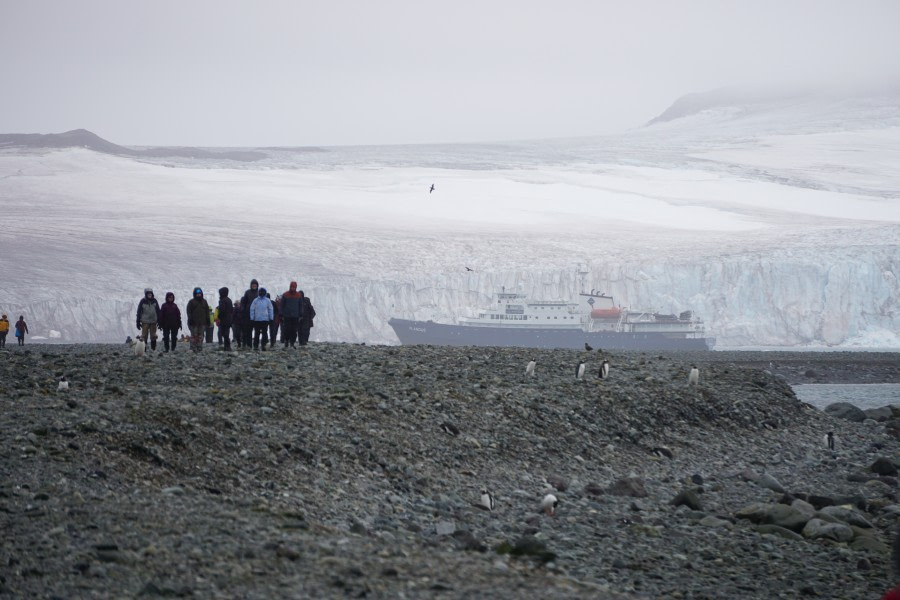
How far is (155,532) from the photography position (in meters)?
4.68

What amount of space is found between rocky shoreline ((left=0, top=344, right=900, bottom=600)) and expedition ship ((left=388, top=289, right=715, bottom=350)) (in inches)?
971

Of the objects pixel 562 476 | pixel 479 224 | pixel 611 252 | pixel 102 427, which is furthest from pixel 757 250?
pixel 102 427

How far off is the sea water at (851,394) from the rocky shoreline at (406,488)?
637 cm

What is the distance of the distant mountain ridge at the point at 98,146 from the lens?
Answer: 213 feet

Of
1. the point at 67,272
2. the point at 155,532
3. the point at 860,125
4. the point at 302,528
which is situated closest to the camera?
the point at 155,532

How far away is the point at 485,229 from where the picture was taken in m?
45.8

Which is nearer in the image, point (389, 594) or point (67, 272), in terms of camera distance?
point (389, 594)

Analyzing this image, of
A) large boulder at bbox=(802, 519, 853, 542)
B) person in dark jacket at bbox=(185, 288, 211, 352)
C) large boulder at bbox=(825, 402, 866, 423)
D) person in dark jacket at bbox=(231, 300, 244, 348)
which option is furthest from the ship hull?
large boulder at bbox=(802, 519, 853, 542)

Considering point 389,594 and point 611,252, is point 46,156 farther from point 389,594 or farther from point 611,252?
point 389,594

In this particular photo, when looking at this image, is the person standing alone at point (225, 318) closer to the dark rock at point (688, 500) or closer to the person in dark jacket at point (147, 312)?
the person in dark jacket at point (147, 312)

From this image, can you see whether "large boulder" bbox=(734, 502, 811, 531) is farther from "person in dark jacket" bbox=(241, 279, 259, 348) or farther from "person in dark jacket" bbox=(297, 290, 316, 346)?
"person in dark jacket" bbox=(297, 290, 316, 346)

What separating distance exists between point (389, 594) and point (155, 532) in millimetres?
1208

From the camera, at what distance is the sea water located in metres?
17.8

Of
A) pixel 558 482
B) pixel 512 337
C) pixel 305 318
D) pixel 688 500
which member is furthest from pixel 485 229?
pixel 688 500
